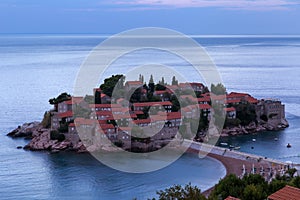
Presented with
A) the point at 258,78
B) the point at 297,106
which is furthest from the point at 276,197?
the point at 258,78

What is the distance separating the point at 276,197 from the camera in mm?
10727

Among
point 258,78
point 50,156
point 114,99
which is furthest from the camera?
point 258,78

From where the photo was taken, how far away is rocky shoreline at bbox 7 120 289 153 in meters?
22.9

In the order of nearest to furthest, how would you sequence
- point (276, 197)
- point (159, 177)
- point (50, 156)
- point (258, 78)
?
1. point (276, 197)
2. point (159, 177)
3. point (50, 156)
4. point (258, 78)

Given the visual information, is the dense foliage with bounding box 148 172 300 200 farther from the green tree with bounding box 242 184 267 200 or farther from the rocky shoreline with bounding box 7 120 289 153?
the rocky shoreline with bounding box 7 120 289 153

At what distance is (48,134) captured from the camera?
79.2 ft

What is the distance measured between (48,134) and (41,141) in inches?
24.2

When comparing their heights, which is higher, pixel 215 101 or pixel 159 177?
pixel 215 101

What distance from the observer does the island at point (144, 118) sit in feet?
75.5

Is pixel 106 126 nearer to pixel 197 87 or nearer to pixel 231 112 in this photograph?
pixel 231 112

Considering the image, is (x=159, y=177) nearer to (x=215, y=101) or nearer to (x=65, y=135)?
(x=65, y=135)

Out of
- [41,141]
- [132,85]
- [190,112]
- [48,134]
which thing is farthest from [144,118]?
[41,141]

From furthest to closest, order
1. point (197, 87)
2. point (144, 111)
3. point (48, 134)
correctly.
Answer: point (197, 87) < point (144, 111) < point (48, 134)

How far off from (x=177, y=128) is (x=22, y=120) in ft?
32.2
